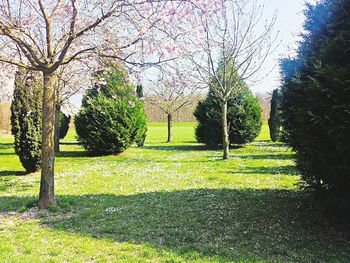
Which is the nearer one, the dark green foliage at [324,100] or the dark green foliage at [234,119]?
the dark green foliage at [324,100]

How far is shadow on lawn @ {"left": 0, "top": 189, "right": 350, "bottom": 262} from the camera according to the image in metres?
5.12

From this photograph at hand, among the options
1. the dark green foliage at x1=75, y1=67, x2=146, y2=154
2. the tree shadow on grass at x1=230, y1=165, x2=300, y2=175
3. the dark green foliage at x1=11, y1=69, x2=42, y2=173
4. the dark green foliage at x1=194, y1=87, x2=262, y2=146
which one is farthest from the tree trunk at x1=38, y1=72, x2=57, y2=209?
the dark green foliage at x1=194, y1=87, x2=262, y2=146

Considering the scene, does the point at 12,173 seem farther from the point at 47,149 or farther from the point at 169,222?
the point at 169,222

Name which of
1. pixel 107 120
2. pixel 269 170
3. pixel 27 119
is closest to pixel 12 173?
pixel 27 119

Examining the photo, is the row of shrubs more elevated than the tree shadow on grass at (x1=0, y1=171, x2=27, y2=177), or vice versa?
the row of shrubs

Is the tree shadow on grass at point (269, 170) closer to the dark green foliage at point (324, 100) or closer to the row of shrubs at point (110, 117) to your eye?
the row of shrubs at point (110, 117)

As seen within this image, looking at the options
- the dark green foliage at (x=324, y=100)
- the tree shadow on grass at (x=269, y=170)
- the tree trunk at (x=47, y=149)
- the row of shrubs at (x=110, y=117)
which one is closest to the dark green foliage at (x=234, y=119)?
the row of shrubs at (x=110, y=117)

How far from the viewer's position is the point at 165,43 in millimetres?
7207

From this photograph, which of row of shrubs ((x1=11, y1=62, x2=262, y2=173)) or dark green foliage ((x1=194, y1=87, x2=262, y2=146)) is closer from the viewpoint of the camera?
row of shrubs ((x1=11, y1=62, x2=262, y2=173))

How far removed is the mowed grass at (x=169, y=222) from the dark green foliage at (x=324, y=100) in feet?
3.81

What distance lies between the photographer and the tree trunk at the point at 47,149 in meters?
7.92

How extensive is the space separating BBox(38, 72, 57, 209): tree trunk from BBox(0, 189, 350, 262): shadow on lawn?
0.45 metres

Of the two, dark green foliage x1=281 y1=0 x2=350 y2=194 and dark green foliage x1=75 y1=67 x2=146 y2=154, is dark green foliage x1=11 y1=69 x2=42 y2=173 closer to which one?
dark green foliage x1=75 y1=67 x2=146 y2=154

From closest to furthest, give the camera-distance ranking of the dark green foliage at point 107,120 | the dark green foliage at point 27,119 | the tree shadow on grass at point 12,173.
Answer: the dark green foliage at point 27,119
the tree shadow on grass at point 12,173
the dark green foliage at point 107,120
